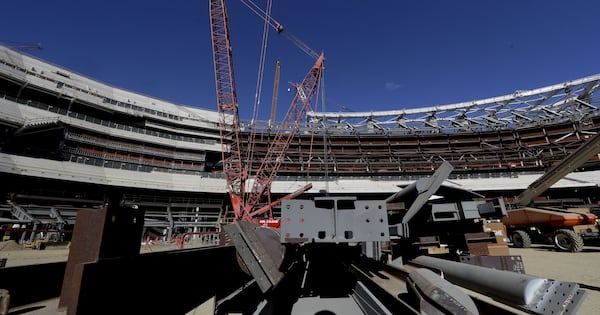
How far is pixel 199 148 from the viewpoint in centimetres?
4344

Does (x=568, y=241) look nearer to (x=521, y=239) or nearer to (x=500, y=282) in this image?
(x=521, y=239)

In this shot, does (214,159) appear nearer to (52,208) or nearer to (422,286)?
(52,208)

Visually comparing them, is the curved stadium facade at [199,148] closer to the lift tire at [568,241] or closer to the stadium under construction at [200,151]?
the stadium under construction at [200,151]

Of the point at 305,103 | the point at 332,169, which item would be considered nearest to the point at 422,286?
the point at 305,103

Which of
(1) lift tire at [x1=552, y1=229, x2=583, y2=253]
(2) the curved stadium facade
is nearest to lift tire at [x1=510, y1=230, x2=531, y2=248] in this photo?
(1) lift tire at [x1=552, y1=229, x2=583, y2=253]

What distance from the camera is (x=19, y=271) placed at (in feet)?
7.45

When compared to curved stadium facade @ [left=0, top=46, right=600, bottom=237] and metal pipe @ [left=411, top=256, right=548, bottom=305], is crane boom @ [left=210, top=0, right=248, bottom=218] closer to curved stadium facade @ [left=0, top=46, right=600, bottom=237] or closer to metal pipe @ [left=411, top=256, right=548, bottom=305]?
curved stadium facade @ [left=0, top=46, right=600, bottom=237]

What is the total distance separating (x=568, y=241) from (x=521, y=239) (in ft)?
8.74

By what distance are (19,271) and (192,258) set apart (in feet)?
5.72

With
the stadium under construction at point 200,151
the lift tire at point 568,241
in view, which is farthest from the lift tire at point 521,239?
the stadium under construction at point 200,151

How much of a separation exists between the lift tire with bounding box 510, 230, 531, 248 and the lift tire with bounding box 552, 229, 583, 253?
4.98 ft

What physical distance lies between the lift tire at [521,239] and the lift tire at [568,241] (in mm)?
1518

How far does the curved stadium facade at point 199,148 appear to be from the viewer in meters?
29.0

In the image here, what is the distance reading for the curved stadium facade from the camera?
28984 mm
